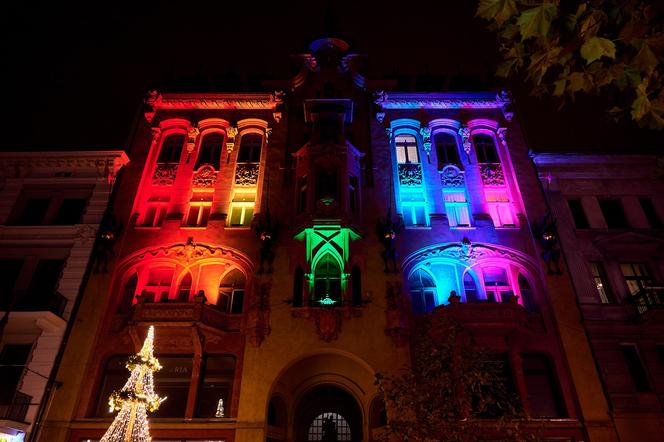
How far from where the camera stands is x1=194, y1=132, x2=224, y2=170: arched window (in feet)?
96.4

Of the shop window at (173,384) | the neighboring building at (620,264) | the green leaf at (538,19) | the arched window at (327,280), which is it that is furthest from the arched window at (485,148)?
the green leaf at (538,19)

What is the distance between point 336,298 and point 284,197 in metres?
7.62

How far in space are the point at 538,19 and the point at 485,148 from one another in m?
25.6

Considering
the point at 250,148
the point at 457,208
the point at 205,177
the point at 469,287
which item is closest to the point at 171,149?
the point at 205,177

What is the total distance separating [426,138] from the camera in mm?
29766

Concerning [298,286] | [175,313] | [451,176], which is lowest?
[175,313]

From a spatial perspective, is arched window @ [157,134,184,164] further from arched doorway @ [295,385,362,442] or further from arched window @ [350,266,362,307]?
arched doorway @ [295,385,362,442]

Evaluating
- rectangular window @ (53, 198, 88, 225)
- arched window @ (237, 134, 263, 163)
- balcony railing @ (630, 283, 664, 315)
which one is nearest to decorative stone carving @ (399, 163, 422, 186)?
arched window @ (237, 134, 263, 163)

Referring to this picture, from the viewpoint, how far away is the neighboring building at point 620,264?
828 inches

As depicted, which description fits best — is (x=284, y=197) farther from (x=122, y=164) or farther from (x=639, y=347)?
(x=639, y=347)

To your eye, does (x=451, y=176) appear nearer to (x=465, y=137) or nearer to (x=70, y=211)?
(x=465, y=137)

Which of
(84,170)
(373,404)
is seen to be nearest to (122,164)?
(84,170)

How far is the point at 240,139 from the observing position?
1196 inches

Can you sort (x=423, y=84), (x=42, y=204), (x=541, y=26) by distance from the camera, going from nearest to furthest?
(x=541, y=26), (x=42, y=204), (x=423, y=84)
